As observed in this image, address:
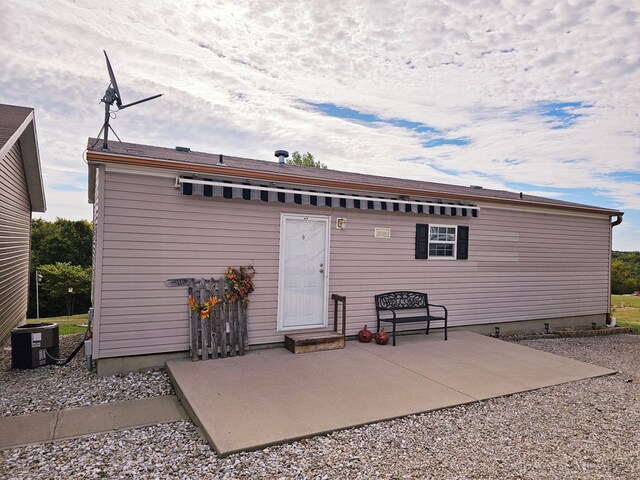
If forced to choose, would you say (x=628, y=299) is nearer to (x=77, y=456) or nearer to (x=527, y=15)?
(x=527, y=15)

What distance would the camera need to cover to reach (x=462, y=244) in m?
7.33

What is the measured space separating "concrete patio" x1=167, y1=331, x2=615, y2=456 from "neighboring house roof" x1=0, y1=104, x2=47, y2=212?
148 inches

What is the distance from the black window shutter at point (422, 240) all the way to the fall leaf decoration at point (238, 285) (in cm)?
312

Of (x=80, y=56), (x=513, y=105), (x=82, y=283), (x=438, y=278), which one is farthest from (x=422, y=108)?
(x=82, y=283)

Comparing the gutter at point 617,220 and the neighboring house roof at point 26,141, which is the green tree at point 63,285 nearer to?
the neighboring house roof at point 26,141

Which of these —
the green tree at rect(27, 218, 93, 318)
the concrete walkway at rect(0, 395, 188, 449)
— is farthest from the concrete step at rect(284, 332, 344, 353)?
the green tree at rect(27, 218, 93, 318)

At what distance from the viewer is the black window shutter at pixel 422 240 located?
22.6 ft

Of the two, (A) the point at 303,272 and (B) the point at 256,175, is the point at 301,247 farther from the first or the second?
(B) the point at 256,175

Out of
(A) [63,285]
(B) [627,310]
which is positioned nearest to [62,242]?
(A) [63,285]

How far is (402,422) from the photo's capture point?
11.2 ft

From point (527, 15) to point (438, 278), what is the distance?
14.9 feet

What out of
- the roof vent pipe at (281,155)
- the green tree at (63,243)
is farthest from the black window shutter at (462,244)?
the green tree at (63,243)

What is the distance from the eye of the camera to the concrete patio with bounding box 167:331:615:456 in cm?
327

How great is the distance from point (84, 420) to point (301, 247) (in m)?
3.35
